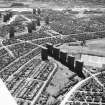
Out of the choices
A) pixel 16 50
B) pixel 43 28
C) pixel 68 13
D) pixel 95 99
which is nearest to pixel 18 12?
pixel 68 13

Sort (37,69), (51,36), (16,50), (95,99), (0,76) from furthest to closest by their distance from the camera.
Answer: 1. (51,36)
2. (16,50)
3. (37,69)
4. (0,76)
5. (95,99)

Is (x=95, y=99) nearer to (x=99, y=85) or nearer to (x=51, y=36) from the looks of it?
(x=99, y=85)

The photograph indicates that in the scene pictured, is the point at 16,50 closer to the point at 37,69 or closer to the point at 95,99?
the point at 37,69

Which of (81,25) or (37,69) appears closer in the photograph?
(37,69)

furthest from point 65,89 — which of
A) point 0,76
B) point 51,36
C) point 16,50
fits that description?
point 51,36

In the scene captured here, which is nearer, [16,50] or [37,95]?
[37,95]

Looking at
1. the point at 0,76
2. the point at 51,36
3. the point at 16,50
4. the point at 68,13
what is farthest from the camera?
the point at 68,13
